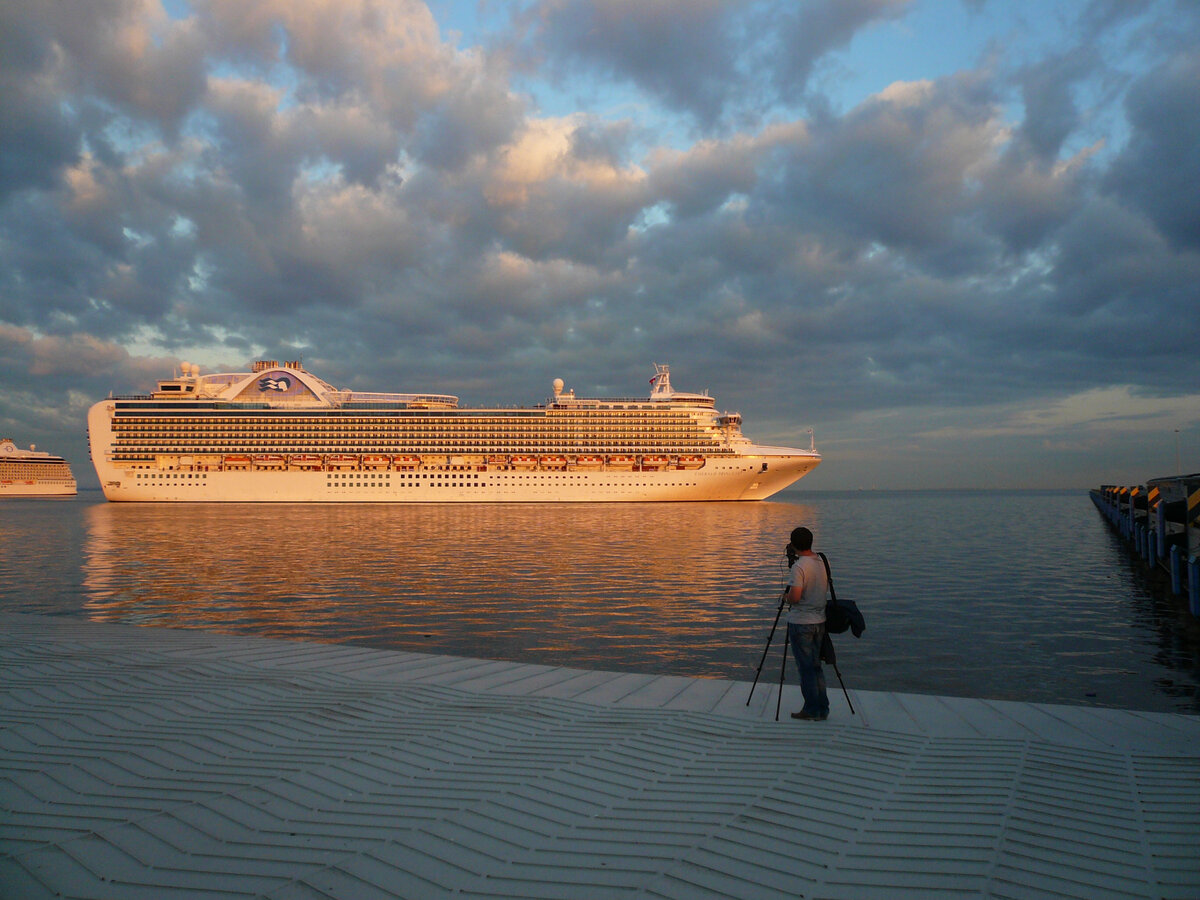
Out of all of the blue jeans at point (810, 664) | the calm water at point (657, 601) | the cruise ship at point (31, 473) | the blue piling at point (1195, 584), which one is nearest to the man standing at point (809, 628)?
the blue jeans at point (810, 664)

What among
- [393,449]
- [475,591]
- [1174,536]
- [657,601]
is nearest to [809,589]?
[657,601]

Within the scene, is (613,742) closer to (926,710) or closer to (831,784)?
(831,784)

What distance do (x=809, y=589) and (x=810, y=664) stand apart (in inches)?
25.7

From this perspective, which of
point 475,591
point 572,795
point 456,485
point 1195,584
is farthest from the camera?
point 456,485

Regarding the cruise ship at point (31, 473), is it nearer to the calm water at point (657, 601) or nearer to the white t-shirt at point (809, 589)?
the calm water at point (657, 601)

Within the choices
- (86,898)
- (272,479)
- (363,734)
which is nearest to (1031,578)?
(363,734)

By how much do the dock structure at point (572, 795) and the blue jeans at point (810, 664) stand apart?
23 cm

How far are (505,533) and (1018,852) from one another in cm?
3135

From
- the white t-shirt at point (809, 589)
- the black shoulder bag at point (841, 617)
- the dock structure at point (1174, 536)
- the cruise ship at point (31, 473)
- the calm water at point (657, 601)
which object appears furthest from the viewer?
the cruise ship at point (31, 473)

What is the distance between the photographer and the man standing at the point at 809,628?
625cm

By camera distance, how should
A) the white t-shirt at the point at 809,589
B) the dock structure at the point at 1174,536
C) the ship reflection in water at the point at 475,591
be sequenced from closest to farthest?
the white t-shirt at the point at 809,589, the ship reflection in water at the point at 475,591, the dock structure at the point at 1174,536

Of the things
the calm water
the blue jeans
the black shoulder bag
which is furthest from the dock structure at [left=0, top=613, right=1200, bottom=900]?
the calm water

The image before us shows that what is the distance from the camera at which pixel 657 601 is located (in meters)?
15.9

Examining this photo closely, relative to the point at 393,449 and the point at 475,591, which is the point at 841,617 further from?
the point at 393,449
